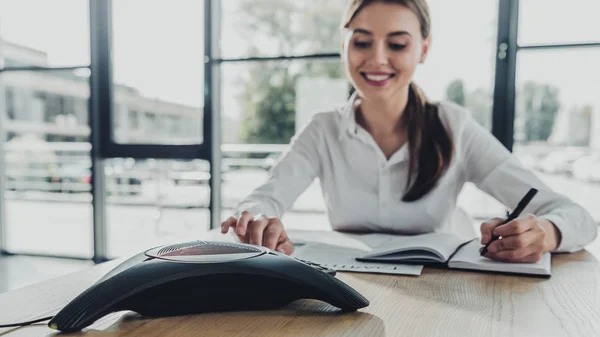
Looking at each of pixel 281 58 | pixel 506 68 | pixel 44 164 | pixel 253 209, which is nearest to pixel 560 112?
pixel 506 68

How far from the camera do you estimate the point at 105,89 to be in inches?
127

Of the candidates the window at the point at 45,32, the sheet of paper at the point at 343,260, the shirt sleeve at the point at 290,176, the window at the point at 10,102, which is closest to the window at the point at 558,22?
the shirt sleeve at the point at 290,176

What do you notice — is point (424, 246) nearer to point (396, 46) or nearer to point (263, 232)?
point (263, 232)

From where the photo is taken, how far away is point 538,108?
2.50 meters

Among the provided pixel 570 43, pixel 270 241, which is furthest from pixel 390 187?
pixel 570 43

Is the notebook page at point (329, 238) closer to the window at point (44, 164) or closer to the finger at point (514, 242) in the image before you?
the finger at point (514, 242)

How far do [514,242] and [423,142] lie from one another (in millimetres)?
507

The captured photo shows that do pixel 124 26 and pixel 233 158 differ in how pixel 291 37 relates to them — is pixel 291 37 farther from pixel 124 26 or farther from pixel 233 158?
pixel 124 26

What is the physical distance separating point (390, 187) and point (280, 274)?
80 centimetres

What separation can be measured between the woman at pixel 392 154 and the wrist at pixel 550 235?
8 centimetres

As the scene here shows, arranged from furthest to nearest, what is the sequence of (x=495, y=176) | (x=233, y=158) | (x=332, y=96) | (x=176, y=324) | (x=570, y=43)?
(x=233, y=158), (x=332, y=96), (x=570, y=43), (x=495, y=176), (x=176, y=324)

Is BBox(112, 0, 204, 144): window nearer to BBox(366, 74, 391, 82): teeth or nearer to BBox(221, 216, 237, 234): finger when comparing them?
BBox(366, 74, 391, 82): teeth

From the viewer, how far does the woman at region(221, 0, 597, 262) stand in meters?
1.18

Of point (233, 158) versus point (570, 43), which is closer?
A: point (570, 43)
